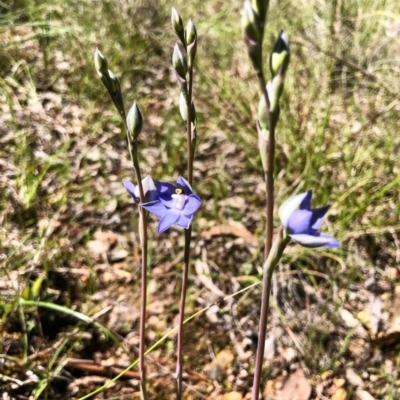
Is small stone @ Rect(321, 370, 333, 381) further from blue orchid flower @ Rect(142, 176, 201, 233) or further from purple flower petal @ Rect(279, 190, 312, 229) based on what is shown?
purple flower petal @ Rect(279, 190, 312, 229)

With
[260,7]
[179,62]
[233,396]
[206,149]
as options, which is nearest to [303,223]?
[260,7]

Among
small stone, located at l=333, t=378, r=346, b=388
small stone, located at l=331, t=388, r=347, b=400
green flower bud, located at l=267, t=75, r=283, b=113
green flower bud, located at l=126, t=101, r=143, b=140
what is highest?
green flower bud, located at l=267, t=75, r=283, b=113


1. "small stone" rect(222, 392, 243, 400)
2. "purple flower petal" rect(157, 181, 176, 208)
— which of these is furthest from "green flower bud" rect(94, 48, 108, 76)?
"small stone" rect(222, 392, 243, 400)

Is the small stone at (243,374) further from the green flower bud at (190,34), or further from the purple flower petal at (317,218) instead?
the green flower bud at (190,34)

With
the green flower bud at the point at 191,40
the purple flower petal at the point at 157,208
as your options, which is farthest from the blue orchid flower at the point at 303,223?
the green flower bud at the point at 191,40

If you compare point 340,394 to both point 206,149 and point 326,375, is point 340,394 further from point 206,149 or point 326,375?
point 206,149

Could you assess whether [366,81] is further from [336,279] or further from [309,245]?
[309,245]
